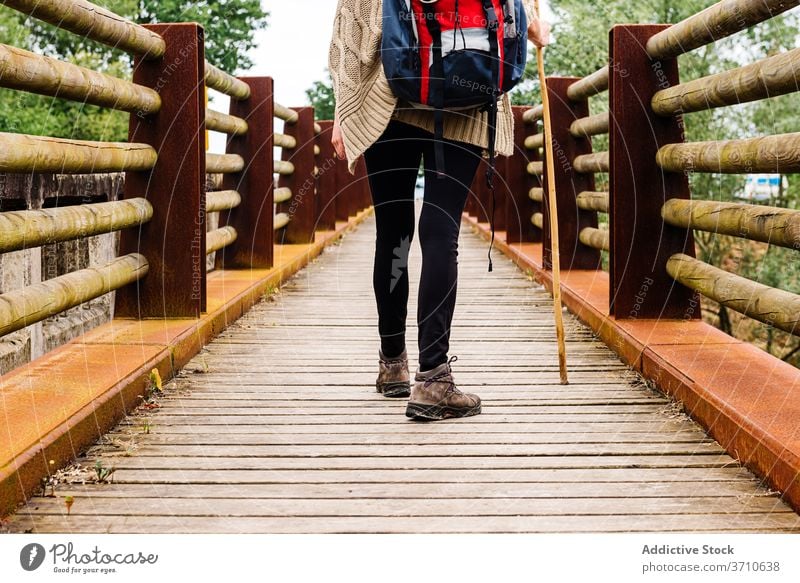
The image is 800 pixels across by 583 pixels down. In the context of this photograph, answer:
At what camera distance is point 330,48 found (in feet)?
10.2

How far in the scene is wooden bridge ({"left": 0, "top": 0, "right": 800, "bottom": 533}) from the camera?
226cm

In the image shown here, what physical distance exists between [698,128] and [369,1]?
50.2ft

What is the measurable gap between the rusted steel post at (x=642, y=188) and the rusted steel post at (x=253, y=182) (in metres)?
2.49

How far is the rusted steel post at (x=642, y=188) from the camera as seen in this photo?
4027 millimetres

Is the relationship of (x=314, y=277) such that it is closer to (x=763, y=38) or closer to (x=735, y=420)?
(x=735, y=420)

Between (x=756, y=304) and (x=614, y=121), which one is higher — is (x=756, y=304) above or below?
below

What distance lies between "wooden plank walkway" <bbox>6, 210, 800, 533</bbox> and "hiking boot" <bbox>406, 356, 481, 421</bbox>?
0.04 meters

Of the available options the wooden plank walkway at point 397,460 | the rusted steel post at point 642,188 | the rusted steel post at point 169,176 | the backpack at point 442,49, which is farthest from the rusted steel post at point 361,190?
the backpack at point 442,49

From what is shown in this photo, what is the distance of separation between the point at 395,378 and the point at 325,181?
21.9 ft

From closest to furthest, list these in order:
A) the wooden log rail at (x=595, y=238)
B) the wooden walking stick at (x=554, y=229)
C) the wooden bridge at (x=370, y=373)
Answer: the wooden bridge at (x=370, y=373), the wooden walking stick at (x=554, y=229), the wooden log rail at (x=595, y=238)

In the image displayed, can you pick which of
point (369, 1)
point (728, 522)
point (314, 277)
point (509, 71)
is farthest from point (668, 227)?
point (314, 277)

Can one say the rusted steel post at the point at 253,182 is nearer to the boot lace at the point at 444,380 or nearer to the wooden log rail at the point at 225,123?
the wooden log rail at the point at 225,123

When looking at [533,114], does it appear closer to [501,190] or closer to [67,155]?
[501,190]
